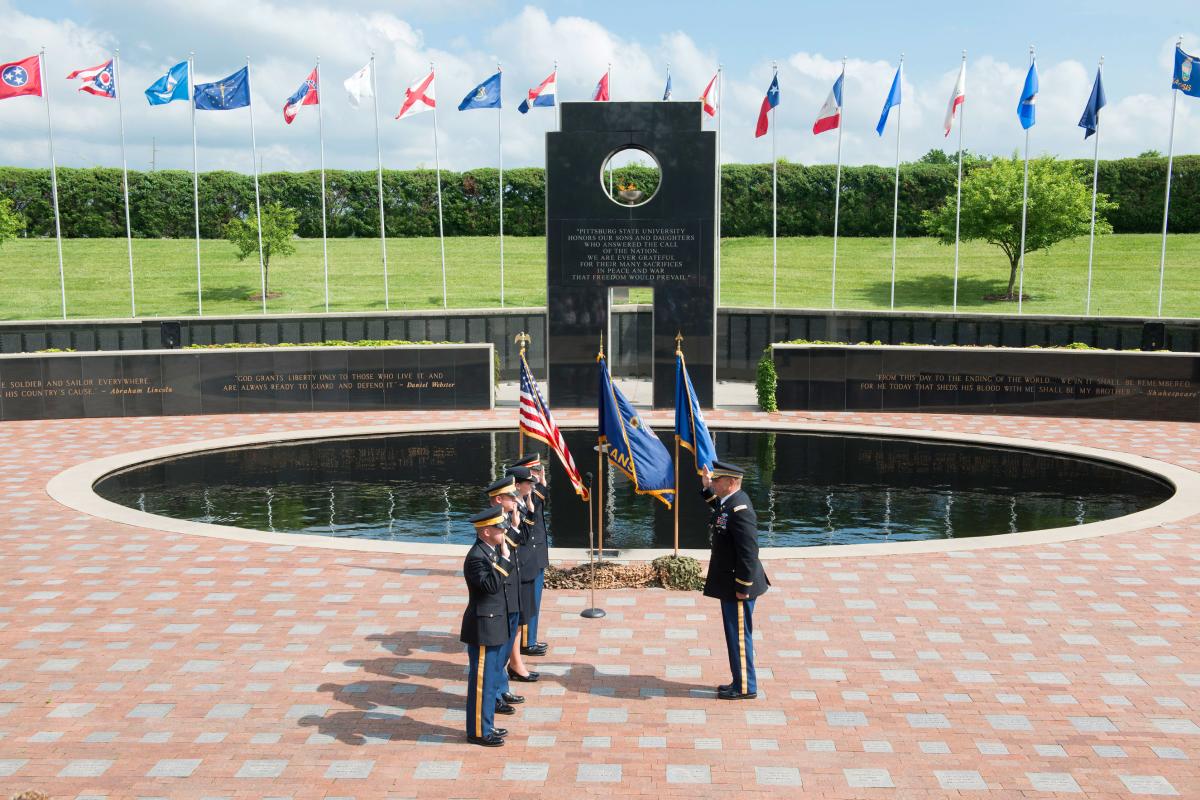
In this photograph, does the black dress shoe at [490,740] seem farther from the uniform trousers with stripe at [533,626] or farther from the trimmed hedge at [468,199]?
the trimmed hedge at [468,199]

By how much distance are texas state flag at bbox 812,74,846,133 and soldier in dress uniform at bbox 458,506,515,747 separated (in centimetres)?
2756

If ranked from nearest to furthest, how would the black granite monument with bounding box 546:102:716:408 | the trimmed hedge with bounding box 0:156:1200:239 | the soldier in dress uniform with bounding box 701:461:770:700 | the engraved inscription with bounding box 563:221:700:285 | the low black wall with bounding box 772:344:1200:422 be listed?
the soldier in dress uniform with bounding box 701:461:770:700 < the low black wall with bounding box 772:344:1200:422 < the black granite monument with bounding box 546:102:716:408 < the engraved inscription with bounding box 563:221:700:285 < the trimmed hedge with bounding box 0:156:1200:239

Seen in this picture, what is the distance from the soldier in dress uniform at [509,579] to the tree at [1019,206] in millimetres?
38058

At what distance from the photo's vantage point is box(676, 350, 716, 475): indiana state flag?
11602mm

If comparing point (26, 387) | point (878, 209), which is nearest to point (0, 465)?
point (26, 387)

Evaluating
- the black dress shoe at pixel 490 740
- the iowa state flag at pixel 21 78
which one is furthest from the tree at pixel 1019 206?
the black dress shoe at pixel 490 740

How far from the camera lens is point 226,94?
3216 centimetres

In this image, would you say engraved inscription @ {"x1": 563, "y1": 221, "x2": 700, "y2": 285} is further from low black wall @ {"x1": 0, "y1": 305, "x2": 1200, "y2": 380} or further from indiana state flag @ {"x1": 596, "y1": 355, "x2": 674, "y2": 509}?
indiana state flag @ {"x1": 596, "y1": 355, "x2": 674, "y2": 509}

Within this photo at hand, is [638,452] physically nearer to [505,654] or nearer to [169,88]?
[505,654]

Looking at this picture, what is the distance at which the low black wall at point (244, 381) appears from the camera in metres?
24.9

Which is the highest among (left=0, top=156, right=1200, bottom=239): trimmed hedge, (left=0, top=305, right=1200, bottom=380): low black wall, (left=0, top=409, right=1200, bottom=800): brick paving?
(left=0, top=156, right=1200, bottom=239): trimmed hedge

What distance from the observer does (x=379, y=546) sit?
1368cm

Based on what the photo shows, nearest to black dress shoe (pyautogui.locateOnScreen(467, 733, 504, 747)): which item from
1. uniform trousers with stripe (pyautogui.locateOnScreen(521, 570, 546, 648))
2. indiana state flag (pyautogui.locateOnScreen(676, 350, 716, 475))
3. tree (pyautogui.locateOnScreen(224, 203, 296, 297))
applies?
uniform trousers with stripe (pyautogui.locateOnScreen(521, 570, 546, 648))

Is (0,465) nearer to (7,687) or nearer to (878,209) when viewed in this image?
(7,687)
